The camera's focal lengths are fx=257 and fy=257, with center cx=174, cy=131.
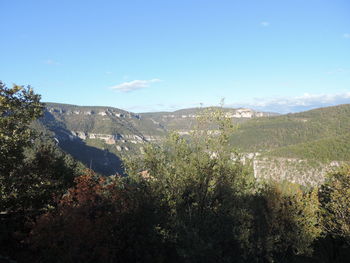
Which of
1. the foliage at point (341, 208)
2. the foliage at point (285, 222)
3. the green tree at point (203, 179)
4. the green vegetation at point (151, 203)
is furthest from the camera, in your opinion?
the foliage at point (341, 208)

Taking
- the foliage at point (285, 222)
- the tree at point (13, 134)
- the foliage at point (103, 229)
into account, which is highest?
the tree at point (13, 134)

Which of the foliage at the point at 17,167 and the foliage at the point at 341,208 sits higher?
the foliage at the point at 17,167

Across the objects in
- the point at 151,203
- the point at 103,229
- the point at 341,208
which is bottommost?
the point at 341,208

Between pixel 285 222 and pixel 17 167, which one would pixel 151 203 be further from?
pixel 285 222

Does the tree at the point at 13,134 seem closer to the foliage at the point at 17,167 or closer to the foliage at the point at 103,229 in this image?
the foliage at the point at 17,167

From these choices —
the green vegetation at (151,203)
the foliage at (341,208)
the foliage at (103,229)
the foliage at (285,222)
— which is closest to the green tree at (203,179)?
the green vegetation at (151,203)

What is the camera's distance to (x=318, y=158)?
501 feet

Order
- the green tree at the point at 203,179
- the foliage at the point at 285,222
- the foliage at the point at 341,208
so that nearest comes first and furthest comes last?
the green tree at the point at 203,179 < the foliage at the point at 285,222 < the foliage at the point at 341,208

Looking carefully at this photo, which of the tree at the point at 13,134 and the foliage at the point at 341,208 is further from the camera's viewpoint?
the foliage at the point at 341,208

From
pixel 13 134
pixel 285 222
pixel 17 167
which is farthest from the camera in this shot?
pixel 285 222

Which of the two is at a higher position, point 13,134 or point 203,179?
point 13,134

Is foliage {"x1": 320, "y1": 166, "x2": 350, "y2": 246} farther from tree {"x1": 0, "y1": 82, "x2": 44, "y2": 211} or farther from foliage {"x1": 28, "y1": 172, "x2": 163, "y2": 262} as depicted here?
tree {"x1": 0, "y1": 82, "x2": 44, "y2": 211}

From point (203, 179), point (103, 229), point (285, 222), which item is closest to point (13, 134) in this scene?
point (103, 229)

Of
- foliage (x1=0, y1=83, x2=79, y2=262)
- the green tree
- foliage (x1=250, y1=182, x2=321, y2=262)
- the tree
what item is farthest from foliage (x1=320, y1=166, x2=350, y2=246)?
the tree
